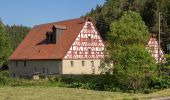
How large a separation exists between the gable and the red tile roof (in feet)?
2.33

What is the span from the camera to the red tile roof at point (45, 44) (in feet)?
207

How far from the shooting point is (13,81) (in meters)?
46.6

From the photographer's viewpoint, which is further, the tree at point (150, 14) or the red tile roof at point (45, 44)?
the tree at point (150, 14)

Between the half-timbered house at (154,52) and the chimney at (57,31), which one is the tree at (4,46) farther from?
the half-timbered house at (154,52)

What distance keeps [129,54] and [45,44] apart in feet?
110

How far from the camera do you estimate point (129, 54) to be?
35062mm

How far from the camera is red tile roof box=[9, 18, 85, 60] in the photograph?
63.0 meters

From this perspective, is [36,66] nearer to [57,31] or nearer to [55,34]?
[55,34]

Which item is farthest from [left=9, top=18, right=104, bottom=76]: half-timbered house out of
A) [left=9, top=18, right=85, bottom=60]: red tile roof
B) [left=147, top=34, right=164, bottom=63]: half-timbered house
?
[left=147, top=34, right=164, bottom=63]: half-timbered house

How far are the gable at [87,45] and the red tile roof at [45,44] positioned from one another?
2.33ft

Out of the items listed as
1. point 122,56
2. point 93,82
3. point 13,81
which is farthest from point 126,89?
point 13,81

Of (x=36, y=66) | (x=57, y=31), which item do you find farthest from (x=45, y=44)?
(x=36, y=66)

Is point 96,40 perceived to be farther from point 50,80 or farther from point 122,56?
point 122,56

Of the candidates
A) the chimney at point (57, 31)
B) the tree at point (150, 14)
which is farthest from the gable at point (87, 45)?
the tree at point (150, 14)
